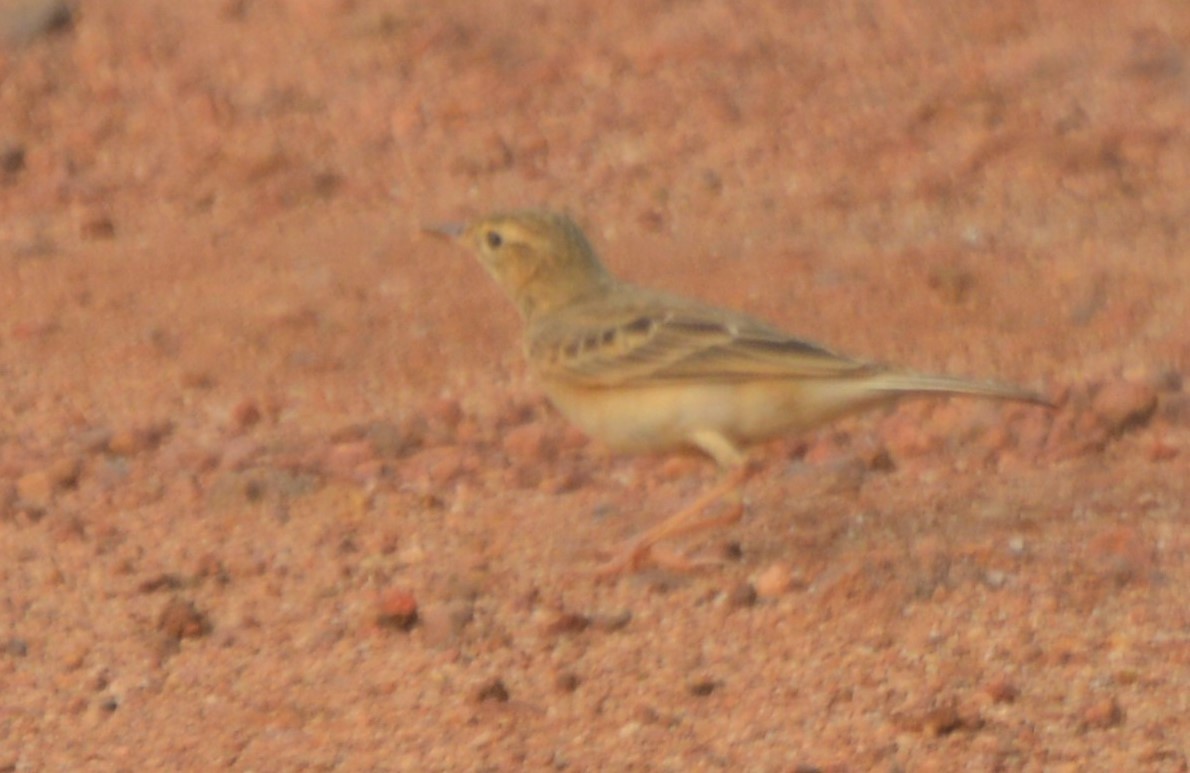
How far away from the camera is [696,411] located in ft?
20.3

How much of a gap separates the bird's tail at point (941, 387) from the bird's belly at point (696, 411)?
126mm

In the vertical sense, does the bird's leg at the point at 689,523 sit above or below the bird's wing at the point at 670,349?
below

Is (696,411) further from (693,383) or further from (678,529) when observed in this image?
(678,529)

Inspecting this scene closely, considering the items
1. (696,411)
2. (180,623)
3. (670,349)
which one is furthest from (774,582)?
(180,623)

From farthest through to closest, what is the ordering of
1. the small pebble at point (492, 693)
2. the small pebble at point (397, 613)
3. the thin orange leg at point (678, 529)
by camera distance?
the thin orange leg at point (678, 529) → the small pebble at point (397, 613) → the small pebble at point (492, 693)

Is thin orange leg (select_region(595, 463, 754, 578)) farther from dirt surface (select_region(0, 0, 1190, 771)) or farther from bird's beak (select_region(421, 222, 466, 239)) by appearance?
bird's beak (select_region(421, 222, 466, 239))

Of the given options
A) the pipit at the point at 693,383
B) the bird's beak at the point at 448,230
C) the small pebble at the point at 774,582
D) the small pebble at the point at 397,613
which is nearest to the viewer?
the small pebble at the point at 397,613

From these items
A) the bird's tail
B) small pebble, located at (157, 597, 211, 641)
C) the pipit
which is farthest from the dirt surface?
the bird's tail

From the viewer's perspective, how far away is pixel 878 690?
5.14m

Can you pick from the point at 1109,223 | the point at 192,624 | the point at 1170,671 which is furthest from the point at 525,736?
the point at 1109,223

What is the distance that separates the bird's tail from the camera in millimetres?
5672

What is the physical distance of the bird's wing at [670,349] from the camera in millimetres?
6062

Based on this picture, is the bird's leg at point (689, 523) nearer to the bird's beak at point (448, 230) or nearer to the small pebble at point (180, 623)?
the small pebble at point (180, 623)

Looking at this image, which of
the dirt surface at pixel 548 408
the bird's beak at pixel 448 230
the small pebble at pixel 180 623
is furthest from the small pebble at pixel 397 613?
the bird's beak at pixel 448 230
